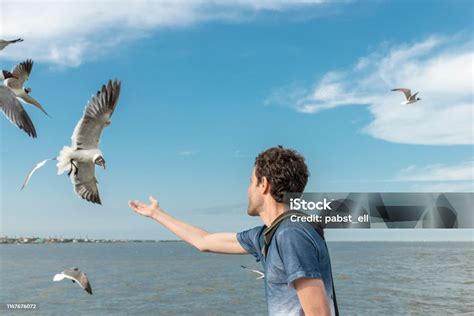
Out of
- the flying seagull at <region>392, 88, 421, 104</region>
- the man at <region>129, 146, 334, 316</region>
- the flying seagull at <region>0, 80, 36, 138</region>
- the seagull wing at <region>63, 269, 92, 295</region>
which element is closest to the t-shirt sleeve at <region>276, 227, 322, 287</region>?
the man at <region>129, 146, 334, 316</region>

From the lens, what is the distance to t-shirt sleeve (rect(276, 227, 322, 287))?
1799 millimetres

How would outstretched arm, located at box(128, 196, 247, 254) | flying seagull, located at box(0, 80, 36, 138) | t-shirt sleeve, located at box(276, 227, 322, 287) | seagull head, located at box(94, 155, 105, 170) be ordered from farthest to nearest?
flying seagull, located at box(0, 80, 36, 138), seagull head, located at box(94, 155, 105, 170), outstretched arm, located at box(128, 196, 247, 254), t-shirt sleeve, located at box(276, 227, 322, 287)

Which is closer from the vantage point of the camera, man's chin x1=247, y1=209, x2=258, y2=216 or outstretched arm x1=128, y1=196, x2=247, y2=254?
man's chin x1=247, y1=209, x2=258, y2=216

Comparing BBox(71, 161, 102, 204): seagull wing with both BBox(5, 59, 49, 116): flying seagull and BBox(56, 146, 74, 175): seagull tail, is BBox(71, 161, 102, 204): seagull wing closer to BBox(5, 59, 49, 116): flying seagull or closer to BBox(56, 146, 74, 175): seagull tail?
BBox(56, 146, 74, 175): seagull tail

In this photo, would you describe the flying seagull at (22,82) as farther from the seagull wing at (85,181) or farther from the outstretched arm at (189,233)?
the outstretched arm at (189,233)

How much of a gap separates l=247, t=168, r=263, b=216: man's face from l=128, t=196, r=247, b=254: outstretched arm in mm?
480

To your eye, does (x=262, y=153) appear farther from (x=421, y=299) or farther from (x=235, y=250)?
(x=421, y=299)

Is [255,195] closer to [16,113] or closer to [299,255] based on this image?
[299,255]

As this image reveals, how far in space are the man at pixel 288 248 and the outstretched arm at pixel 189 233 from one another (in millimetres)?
258

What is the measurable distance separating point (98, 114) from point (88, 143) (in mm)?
304

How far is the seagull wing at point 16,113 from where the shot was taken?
7.26 m

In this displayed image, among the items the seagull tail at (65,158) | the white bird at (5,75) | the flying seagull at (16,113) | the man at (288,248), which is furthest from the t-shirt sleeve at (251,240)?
the white bird at (5,75)

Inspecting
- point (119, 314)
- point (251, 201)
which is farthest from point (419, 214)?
point (119, 314)

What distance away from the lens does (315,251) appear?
1.84 m
